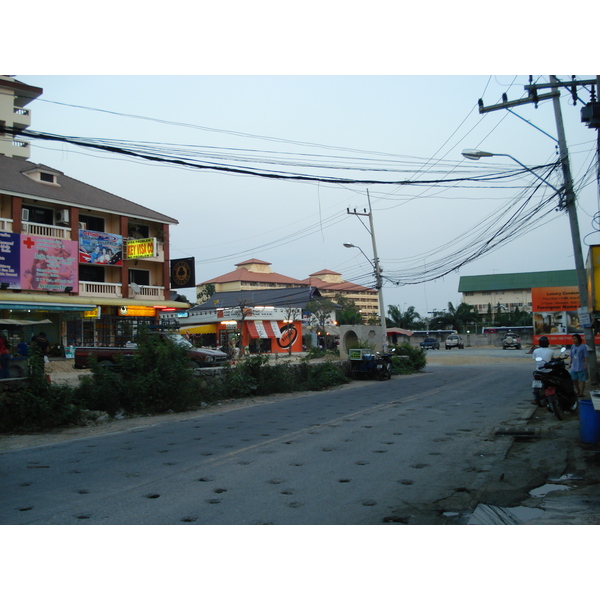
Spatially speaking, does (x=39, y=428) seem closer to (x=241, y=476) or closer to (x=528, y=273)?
(x=241, y=476)

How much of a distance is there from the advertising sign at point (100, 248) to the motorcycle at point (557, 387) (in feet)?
85.8

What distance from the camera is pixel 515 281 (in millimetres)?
103562

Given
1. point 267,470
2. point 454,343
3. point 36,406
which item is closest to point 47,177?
point 36,406

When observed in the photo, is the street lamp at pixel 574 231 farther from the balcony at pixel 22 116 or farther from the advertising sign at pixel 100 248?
the balcony at pixel 22 116

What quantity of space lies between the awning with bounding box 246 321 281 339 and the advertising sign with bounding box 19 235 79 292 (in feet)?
63.8

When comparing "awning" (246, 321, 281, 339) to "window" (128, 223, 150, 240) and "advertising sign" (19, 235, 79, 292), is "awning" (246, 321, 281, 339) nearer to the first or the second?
"window" (128, 223, 150, 240)

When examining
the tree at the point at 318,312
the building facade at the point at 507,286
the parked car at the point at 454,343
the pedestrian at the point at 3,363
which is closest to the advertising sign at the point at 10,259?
the pedestrian at the point at 3,363

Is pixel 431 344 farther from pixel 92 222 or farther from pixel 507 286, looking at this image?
pixel 92 222

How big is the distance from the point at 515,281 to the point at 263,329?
68635 mm

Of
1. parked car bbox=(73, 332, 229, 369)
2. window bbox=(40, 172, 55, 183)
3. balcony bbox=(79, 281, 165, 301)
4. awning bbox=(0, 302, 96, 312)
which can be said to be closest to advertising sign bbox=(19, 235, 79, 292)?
balcony bbox=(79, 281, 165, 301)

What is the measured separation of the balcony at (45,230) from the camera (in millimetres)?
29406

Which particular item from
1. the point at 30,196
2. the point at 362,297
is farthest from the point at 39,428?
the point at 362,297

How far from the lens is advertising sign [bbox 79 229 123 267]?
32031mm

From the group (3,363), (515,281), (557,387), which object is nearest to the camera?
(557,387)
